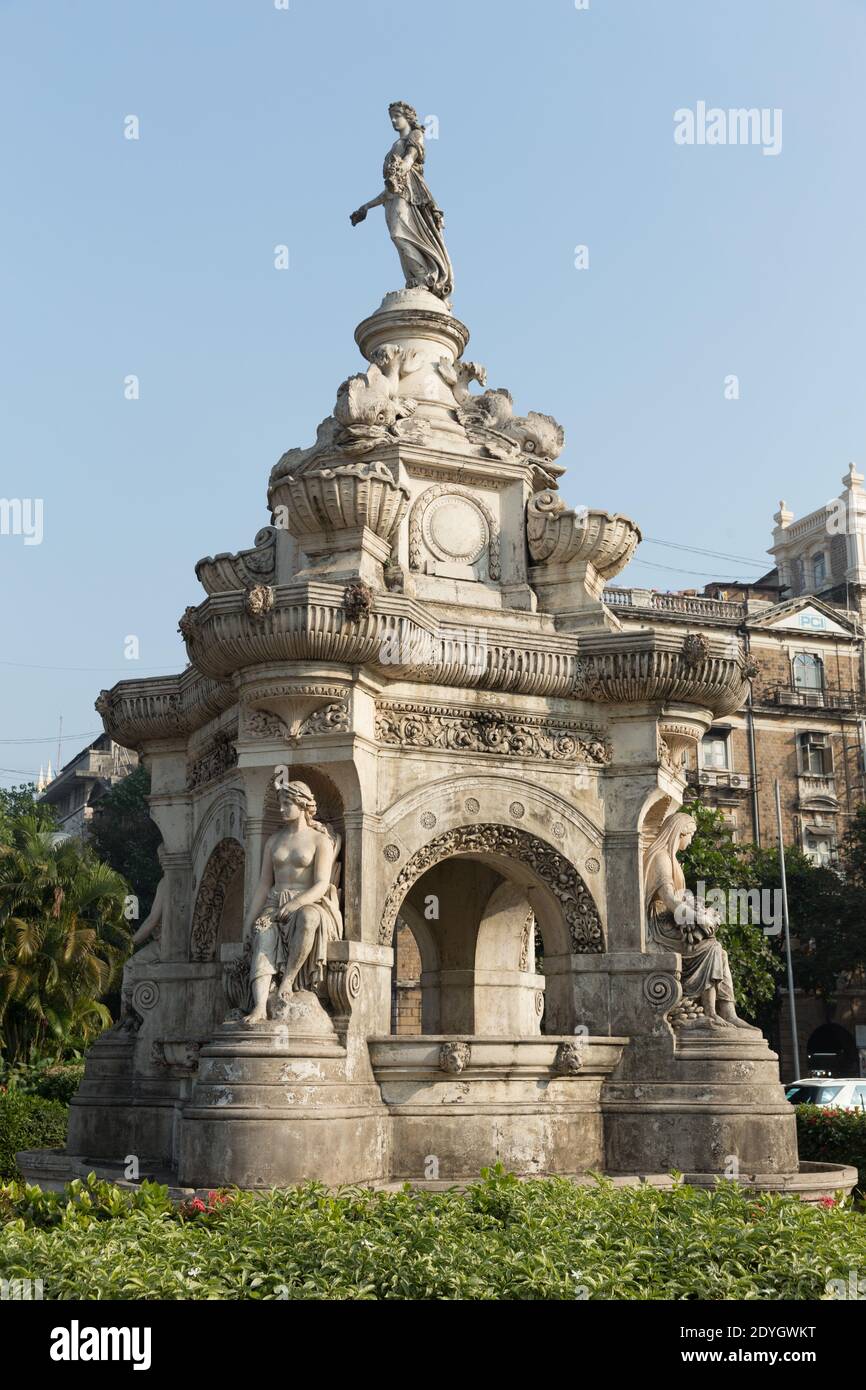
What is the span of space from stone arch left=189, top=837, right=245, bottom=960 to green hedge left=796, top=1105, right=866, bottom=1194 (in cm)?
659

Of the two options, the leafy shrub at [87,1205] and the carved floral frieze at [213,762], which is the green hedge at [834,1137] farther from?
the leafy shrub at [87,1205]

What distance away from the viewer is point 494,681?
12344 millimetres

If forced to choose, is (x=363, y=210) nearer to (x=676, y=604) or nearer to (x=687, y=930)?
(x=687, y=930)

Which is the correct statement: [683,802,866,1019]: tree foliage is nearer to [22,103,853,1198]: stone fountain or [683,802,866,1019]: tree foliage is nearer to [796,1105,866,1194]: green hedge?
[796,1105,866,1194]: green hedge

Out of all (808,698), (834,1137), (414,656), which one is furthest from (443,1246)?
(808,698)

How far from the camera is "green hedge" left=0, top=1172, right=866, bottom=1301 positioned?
6.07m

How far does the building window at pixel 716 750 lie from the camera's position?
52344 mm

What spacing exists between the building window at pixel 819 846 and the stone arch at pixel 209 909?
43.0 meters

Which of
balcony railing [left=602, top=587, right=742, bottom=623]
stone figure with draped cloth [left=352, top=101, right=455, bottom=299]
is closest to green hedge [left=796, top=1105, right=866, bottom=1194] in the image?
stone figure with draped cloth [left=352, top=101, right=455, bottom=299]

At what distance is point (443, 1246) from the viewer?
6.57 m

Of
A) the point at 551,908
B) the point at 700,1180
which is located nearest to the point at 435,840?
the point at 551,908

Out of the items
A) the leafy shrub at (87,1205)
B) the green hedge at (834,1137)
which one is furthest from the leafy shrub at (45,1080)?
the leafy shrub at (87,1205)
